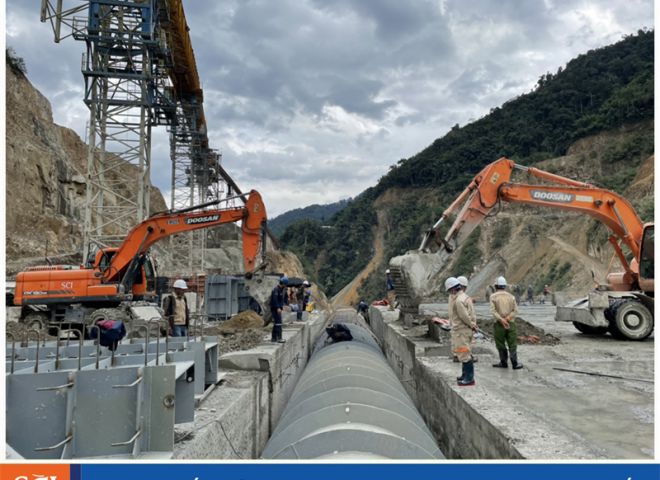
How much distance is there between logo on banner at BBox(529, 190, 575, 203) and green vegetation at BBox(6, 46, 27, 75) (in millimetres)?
28342

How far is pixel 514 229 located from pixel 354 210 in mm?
27933

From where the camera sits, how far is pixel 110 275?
10531 millimetres

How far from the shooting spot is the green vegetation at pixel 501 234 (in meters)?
41.5

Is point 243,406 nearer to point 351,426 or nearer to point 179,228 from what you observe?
point 351,426

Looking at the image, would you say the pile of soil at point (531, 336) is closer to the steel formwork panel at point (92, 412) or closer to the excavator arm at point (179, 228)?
the excavator arm at point (179, 228)

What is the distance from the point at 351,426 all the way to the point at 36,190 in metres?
24.2

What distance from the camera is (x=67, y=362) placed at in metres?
3.52

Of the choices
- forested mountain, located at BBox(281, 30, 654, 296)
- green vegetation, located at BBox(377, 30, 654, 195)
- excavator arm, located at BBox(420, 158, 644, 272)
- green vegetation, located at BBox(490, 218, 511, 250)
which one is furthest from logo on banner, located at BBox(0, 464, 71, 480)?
green vegetation, located at BBox(377, 30, 654, 195)

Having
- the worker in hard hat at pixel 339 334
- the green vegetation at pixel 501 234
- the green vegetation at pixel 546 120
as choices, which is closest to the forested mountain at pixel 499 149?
the green vegetation at pixel 546 120

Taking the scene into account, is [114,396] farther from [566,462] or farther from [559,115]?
[559,115]

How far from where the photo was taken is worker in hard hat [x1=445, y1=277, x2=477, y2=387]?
5277 millimetres

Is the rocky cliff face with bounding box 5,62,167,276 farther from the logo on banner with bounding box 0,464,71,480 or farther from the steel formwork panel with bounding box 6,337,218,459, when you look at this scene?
the logo on banner with bounding box 0,464,71,480

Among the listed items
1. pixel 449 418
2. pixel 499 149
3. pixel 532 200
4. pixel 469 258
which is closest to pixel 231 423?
pixel 449 418

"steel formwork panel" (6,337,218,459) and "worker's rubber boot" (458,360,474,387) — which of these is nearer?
"steel formwork panel" (6,337,218,459)
